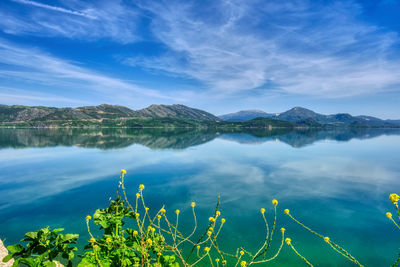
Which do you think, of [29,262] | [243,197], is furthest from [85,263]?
[243,197]

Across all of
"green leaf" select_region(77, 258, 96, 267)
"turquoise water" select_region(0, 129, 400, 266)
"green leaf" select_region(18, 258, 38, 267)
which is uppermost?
"green leaf" select_region(18, 258, 38, 267)

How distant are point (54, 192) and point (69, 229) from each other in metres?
12.6

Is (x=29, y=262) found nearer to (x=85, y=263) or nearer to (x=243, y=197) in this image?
(x=85, y=263)

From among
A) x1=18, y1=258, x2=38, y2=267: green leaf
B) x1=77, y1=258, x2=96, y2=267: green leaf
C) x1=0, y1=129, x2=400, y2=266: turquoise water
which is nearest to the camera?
x1=18, y1=258, x2=38, y2=267: green leaf

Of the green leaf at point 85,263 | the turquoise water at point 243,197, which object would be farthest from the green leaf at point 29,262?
the turquoise water at point 243,197

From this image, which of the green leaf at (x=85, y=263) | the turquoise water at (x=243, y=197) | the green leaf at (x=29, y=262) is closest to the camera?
the green leaf at (x=29, y=262)

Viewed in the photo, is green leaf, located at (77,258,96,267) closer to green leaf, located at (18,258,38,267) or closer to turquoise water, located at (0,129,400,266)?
green leaf, located at (18,258,38,267)

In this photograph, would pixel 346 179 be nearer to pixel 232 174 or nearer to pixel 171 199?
pixel 232 174

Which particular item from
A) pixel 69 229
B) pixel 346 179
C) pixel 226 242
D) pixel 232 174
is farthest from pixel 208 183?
pixel 346 179

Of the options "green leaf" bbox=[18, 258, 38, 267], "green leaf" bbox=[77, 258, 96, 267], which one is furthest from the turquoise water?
"green leaf" bbox=[18, 258, 38, 267]

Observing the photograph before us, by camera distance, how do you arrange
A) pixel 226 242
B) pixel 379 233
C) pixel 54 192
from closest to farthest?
pixel 226 242 < pixel 379 233 < pixel 54 192

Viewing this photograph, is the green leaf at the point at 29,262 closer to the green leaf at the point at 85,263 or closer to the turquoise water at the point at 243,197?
the green leaf at the point at 85,263

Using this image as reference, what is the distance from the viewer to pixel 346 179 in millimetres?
32312

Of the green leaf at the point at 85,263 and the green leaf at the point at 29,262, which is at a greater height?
the green leaf at the point at 29,262
